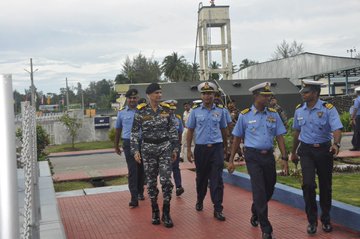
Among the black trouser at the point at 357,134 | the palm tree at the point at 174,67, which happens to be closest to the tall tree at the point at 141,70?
the palm tree at the point at 174,67

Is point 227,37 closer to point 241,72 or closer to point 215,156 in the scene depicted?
point 241,72

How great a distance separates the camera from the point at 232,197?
725 centimetres

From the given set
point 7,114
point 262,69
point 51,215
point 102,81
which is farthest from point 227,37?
point 102,81

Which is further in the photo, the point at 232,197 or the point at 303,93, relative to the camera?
the point at 232,197

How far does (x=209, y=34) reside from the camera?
1505 inches

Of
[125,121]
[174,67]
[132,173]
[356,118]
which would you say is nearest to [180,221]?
[132,173]

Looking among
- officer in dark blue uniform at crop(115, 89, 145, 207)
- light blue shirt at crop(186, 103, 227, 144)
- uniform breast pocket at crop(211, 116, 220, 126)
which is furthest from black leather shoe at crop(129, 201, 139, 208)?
uniform breast pocket at crop(211, 116, 220, 126)

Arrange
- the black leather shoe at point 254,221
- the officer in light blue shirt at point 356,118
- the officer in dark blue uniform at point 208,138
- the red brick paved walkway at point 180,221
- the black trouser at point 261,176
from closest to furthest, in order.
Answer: the black trouser at point 261,176 → the red brick paved walkway at point 180,221 → the black leather shoe at point 254,221 → the officer in dark blue uniform at point 208,138 → the officer in light blue shirt at point 356,118

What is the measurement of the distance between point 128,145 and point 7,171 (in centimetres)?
581

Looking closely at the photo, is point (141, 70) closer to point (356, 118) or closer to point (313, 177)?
point (356, 118)

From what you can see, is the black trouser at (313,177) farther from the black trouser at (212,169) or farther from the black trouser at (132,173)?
the black trouser at (132,173)

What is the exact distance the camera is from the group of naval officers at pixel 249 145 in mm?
5086

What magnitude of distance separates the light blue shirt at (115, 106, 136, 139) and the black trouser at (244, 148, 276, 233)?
2.44m

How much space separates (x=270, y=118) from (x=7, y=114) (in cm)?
435
